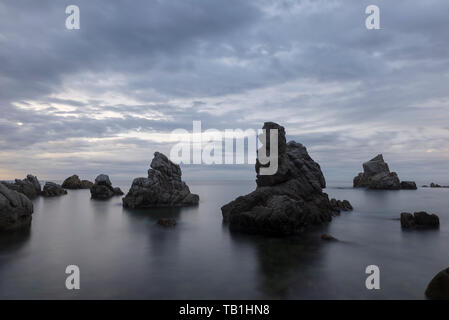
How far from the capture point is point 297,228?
35.0m

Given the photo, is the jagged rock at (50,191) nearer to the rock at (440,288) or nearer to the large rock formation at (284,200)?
the large rock formation at (284,200)

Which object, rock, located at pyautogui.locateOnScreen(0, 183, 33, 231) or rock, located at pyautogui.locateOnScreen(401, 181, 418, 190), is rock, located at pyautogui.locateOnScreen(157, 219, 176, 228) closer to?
rock, located at pyautogui.locateOnScreen(0, 183, 33, 231)

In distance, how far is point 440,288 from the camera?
1634cm

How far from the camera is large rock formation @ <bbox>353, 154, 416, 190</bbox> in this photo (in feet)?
531

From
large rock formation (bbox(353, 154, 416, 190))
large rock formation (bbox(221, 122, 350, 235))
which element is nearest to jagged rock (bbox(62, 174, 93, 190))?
large rock formation (bbox(221, 122, 350, 235))

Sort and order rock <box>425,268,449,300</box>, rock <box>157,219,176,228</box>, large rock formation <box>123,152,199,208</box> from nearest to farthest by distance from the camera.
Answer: rock <box>425,268,449,300</box> → rock <box>157,219,176,228</box> → large rock formation <box>123,152,199,208</box>

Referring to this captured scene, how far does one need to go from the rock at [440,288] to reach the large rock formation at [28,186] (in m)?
112

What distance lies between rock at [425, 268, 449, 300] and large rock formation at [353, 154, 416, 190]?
541ft

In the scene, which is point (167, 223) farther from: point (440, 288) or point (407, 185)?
point (407, 185)

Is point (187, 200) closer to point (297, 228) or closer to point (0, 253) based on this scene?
point (297, 228)

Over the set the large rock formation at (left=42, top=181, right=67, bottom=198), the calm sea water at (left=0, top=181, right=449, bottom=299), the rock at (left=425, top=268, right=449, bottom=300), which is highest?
the large rock formation at (left=42, top=181, right=67, bottom=198)

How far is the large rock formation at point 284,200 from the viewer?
34.0m

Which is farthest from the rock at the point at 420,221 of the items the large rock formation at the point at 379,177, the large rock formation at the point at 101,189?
the large rock formation at the point at 379,177
